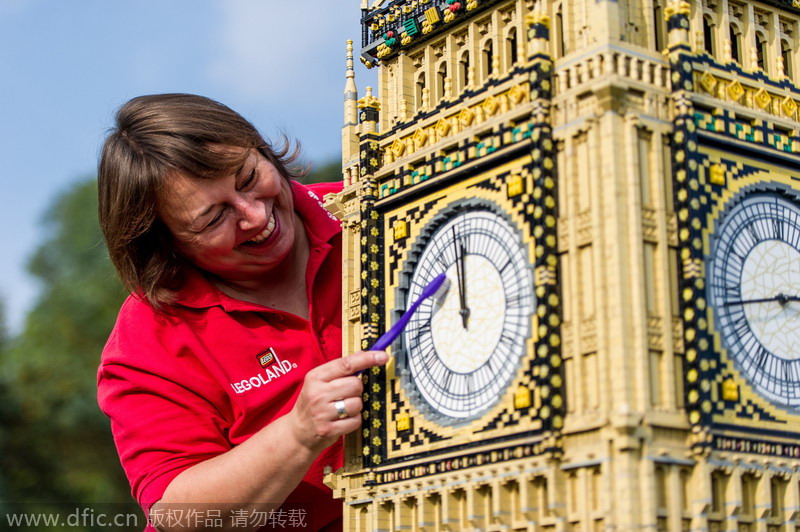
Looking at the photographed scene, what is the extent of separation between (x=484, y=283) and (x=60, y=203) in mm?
34398

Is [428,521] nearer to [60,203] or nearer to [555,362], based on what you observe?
[555,362]

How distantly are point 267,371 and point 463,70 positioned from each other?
3104mm

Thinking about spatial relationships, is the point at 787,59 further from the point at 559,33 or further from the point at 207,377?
the point at 207,377

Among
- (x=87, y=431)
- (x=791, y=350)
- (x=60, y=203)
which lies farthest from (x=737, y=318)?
(x=60, y=203)

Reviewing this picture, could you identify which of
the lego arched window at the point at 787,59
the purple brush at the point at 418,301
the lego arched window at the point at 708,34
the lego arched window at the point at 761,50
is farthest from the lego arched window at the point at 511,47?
the lego arched window at the point at 787,59

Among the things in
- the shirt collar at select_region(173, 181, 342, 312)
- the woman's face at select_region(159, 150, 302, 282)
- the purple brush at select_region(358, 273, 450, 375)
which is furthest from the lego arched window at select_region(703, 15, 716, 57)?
the woman's face at select_region(159, 150, 302, 282)

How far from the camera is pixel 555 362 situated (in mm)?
8352

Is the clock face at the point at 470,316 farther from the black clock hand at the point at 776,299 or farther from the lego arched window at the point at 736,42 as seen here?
the lego arched window at the point at 736,42

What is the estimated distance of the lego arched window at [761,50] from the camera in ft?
32.6

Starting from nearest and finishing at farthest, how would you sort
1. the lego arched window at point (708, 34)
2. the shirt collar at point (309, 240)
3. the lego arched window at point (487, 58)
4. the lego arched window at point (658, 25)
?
the lego arched window at point (658, 25) < the lego arched window at point (708, 34) < the lego arched window at point (487, 58) < the shirt collar at point (309, 240)

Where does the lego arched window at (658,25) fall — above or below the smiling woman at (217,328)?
above

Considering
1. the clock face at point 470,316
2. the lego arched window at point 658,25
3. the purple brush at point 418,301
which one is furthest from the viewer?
the purple brush at point 418,301

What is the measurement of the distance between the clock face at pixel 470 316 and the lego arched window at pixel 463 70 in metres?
1.27

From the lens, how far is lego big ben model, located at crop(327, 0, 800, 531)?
8047 millimetres
